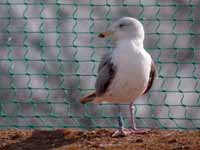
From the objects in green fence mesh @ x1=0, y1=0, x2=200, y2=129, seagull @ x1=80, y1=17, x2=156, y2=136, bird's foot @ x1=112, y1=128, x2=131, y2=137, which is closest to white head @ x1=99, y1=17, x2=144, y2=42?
seagull @ x1=80, y1=17, x2=156, y2=136

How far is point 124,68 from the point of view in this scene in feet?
15.2

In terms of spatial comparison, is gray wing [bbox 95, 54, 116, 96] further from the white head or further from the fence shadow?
the fence shadow

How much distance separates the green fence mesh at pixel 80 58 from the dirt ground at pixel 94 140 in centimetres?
106

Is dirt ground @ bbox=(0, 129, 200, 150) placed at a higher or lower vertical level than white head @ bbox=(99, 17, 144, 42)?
lower

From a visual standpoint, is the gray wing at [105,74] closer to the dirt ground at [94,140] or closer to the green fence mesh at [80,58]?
the dirt ground at [94,140]

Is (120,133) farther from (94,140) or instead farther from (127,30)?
(127,30)

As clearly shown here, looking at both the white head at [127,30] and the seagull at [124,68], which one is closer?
the seagull at [124,68]

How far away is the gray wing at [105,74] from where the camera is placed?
4664 mm

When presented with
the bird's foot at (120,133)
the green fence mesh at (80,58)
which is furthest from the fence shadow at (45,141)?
the green fence mesh at (80,58)

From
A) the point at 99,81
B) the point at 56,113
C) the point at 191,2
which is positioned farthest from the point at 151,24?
the point at 99,81

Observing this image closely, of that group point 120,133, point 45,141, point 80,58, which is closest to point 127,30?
point 120,133

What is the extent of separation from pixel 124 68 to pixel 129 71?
0.07 ft

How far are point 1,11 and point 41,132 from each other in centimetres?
191

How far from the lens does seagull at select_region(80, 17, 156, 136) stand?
4629 mm
